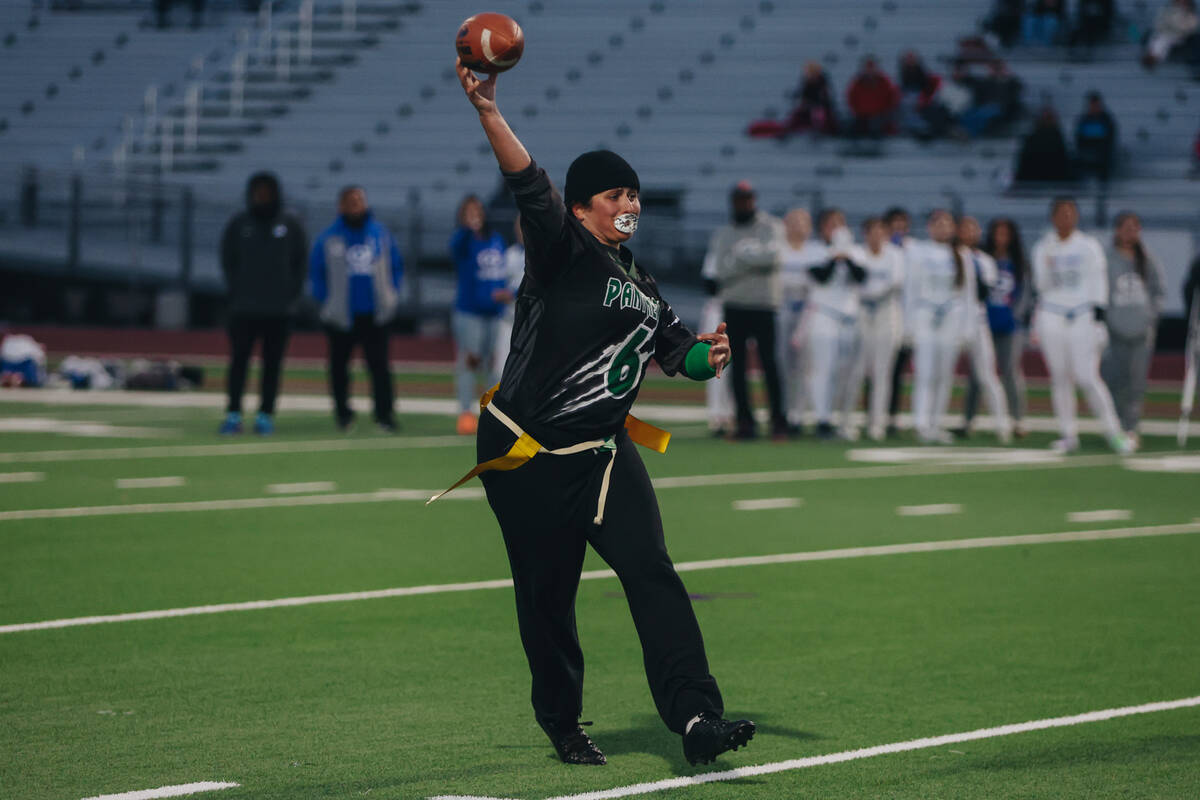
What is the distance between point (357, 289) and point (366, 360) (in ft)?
2.32

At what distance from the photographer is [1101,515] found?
1369 cm

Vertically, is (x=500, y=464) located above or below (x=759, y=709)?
above

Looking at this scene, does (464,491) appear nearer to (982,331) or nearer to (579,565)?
(982,331)

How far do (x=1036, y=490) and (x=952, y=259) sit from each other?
4.70m

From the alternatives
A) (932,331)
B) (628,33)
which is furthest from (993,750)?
(628,33)

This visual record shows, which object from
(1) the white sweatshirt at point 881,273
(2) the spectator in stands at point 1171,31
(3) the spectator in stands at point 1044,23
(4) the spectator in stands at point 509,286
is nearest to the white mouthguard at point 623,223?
(4) the spectator in stands at point 509,286

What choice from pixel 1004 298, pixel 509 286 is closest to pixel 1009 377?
pixel 1004 298

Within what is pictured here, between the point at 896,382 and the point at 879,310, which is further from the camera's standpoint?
the point at 896,382

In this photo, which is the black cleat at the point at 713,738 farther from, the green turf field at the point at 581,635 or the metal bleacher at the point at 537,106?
the metal bleacher at the point at 537,106

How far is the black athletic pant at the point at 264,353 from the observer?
1905cm

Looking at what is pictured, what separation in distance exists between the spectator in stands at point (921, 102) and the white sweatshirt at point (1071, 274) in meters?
15.6

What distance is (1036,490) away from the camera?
15.2m

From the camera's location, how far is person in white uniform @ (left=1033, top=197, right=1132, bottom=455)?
1814 centimetres

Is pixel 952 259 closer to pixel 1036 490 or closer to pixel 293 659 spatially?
pixel 1036 490
